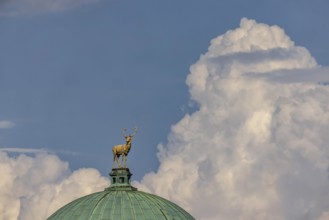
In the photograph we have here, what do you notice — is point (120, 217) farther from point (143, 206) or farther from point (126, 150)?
point (126, 150)

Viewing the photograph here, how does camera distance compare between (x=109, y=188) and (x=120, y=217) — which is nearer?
(x=120, y=217)

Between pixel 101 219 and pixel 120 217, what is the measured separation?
2.01m

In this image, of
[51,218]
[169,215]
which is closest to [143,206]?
[169,215]

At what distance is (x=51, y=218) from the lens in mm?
108812

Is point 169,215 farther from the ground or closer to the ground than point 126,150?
closer to the ground

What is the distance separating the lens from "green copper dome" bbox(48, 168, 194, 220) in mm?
104938

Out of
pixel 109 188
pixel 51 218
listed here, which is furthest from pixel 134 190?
pixel 51 218

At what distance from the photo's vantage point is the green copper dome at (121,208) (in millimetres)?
104938

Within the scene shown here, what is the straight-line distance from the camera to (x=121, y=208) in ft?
347

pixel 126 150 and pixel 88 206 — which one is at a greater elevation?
pixel 126 150

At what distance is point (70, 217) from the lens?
106m

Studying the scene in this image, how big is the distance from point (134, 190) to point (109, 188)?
111 inches

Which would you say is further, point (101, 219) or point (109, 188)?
point (109, 188)

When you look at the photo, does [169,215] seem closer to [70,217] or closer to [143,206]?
[143,206]
